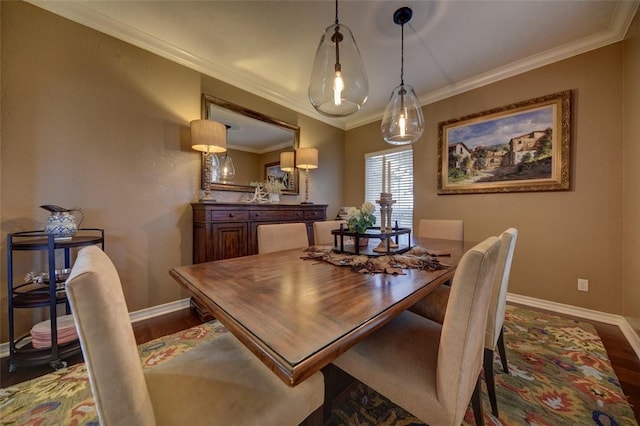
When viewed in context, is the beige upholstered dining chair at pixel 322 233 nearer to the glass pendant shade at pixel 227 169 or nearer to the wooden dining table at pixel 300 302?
the wooden dining table at pixel 300 302

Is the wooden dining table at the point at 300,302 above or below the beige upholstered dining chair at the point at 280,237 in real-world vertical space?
below

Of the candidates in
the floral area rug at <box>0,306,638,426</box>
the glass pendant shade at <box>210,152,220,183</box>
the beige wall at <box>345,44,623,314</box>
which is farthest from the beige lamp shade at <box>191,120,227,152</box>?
the beige wall at <box>345,44,623,314</box>

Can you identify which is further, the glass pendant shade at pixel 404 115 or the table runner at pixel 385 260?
the glass pendant shade at pixel 404 115

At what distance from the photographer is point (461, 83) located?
9.94 feet

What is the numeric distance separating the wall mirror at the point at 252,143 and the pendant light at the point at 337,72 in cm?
157

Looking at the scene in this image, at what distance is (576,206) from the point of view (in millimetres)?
2365

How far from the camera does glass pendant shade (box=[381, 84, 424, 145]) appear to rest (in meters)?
2.08

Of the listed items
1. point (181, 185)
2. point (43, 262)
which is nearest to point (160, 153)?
point (181, 185)

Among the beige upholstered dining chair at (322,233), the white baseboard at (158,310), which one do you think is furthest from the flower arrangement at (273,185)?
the white baseboard at (158,310)

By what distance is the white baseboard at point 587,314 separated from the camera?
1.87m

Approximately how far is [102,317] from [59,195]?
214 cm

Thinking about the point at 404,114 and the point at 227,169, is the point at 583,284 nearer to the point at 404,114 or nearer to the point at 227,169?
the point at 404,114

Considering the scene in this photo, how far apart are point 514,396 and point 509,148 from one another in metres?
2.43

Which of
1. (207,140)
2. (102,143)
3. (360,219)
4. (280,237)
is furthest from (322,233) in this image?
(102,143)
